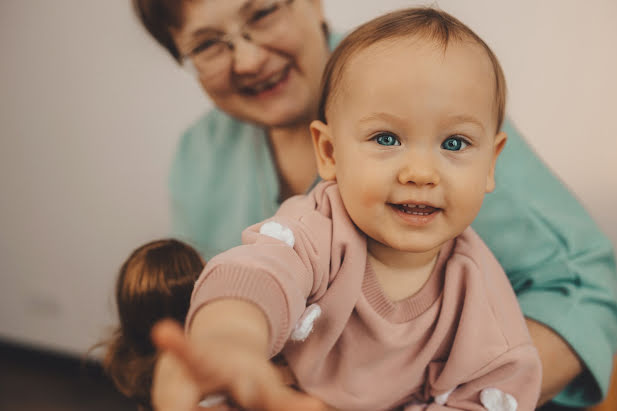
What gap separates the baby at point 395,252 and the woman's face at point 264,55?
0.22 m

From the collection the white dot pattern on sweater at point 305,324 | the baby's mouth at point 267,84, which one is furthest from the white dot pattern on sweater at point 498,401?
the baby's mouth at point 267,84

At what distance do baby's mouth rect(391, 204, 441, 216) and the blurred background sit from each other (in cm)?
43

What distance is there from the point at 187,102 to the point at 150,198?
319 millimetres

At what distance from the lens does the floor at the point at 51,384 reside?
1627mm

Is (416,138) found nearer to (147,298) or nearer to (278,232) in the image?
(278,232)

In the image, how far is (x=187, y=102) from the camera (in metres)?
1.16

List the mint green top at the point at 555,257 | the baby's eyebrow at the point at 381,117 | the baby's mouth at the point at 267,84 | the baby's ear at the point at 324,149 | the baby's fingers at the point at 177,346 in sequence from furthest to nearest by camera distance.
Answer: the baby's mouth at the point at 267,84 → the mint green top at the point at 555,257 → the baby's ear at the point at 324,149 → the baby's eyebrow at the point at 381,117 → the baby's fingers at the point at 177,346

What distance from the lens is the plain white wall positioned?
86 centimetres

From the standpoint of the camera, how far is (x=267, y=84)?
A: 0.89 m

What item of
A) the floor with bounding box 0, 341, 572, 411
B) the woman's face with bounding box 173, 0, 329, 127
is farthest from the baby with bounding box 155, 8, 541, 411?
the floor with bounding box 0, 341, 572, 411

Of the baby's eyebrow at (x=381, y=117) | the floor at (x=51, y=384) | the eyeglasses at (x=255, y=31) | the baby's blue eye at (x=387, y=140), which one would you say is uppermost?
the eyeglasses at (x=255, y=31)

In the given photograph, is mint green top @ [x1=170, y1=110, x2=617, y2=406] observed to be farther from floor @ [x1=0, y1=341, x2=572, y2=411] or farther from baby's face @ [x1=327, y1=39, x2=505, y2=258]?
floor @ [x1=0, y1=341, x2=572, y2=411]

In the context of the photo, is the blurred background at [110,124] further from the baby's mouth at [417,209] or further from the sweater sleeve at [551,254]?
the baby's mouth at [417,209]

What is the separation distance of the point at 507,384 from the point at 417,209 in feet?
0.88
